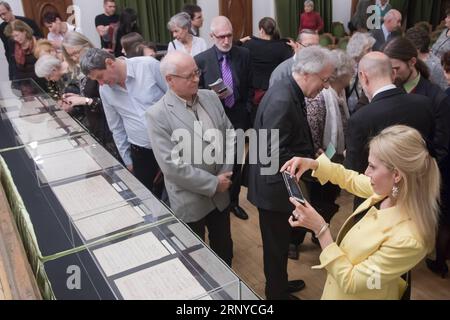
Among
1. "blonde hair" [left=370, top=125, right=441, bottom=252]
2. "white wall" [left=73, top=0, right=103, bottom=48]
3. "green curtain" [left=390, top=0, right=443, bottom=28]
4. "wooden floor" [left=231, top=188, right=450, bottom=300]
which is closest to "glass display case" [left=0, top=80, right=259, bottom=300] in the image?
"blonde hair" [left=370, top=125, right=441, bottom=252]

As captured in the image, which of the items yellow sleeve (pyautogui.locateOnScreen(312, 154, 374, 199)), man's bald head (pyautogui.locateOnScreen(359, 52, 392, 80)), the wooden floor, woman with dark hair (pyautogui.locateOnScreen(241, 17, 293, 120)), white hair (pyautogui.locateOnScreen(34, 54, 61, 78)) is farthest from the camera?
woman with dark hair (pyautogui.locateOnScreen(241, 17, 293, 120))

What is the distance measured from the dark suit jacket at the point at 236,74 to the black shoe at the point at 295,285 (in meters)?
1.56

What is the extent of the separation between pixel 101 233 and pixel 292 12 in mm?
8397

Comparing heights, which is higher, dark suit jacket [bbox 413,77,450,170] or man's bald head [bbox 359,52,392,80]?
man's bald head [bbox 359,52,392,80]

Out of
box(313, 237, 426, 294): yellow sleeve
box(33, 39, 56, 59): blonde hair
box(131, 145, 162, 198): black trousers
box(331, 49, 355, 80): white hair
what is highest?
box(33, 39, 56, 59): blonde hair

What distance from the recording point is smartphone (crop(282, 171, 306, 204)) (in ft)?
5.20

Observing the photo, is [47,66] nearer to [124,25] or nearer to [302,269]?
[302,269]

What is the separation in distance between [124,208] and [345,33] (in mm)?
8869

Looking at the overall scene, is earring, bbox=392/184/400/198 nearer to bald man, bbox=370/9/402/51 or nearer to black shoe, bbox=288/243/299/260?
black shoe, bbox=288/243/299/260

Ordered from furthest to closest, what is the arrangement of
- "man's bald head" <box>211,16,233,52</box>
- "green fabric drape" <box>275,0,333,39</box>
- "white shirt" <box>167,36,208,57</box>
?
"green fabric drape" <box>275,0,333,39</box> < "white shirt" <box>167,36,208,57</box> < "man's bald head" <box>211,16,233,52</box>

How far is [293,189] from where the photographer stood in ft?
5.53

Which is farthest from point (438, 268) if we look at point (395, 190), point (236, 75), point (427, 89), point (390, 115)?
point (236, 75)

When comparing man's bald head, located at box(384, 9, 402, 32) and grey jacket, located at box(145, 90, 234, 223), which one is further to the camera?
man's bald head, located at box(384, 9, 402, 32)

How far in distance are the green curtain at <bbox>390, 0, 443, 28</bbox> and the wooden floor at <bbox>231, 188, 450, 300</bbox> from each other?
27.3ft
